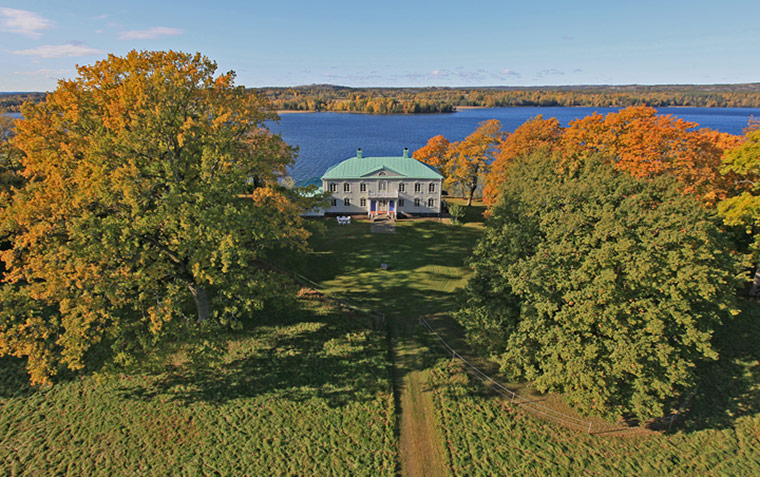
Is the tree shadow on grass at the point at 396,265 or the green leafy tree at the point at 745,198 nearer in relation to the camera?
the green leafy tree at the point at 745,198

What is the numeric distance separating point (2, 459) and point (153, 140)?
14.9m

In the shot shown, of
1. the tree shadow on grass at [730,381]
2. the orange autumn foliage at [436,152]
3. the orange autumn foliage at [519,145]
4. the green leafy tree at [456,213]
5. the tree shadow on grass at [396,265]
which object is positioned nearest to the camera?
the tree shadow on grass at [730,381]

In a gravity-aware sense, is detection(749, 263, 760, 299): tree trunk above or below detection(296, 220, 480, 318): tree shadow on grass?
above

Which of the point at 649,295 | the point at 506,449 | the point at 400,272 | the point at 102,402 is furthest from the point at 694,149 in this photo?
the point at 102,402

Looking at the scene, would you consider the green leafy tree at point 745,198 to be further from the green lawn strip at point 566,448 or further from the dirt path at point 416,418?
the dirt path at point 416,418

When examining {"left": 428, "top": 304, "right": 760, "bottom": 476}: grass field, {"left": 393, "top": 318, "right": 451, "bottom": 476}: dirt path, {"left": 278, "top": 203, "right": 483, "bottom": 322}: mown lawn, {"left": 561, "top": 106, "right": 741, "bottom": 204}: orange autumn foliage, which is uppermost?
{"left": 561, "top": 106, "right": 741, "bottom": 204}: orange autumn foliage

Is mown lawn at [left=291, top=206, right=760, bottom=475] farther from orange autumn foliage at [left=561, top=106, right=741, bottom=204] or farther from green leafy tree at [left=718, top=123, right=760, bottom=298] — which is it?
orange autumn foliage at [left=561, top=106, right=741, bottom=204]

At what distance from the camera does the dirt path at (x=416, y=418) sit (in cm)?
1654

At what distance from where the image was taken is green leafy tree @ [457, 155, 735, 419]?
17266 millimetres

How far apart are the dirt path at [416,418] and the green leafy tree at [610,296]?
12.8 feet

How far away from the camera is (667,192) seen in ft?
66.0

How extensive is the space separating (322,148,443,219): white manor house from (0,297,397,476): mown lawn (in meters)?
26.5

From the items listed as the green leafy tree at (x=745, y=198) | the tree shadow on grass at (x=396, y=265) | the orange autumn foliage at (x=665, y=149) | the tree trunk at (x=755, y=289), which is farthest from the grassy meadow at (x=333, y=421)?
the orange autumn foliage at (x=665, y=149)

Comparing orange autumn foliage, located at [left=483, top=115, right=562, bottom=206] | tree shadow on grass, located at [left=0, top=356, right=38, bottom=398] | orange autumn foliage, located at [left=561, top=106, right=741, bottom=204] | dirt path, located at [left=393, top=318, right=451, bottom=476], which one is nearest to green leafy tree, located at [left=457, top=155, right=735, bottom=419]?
dirt path, located at [left=393, top=318, right=451, bottom=476]
